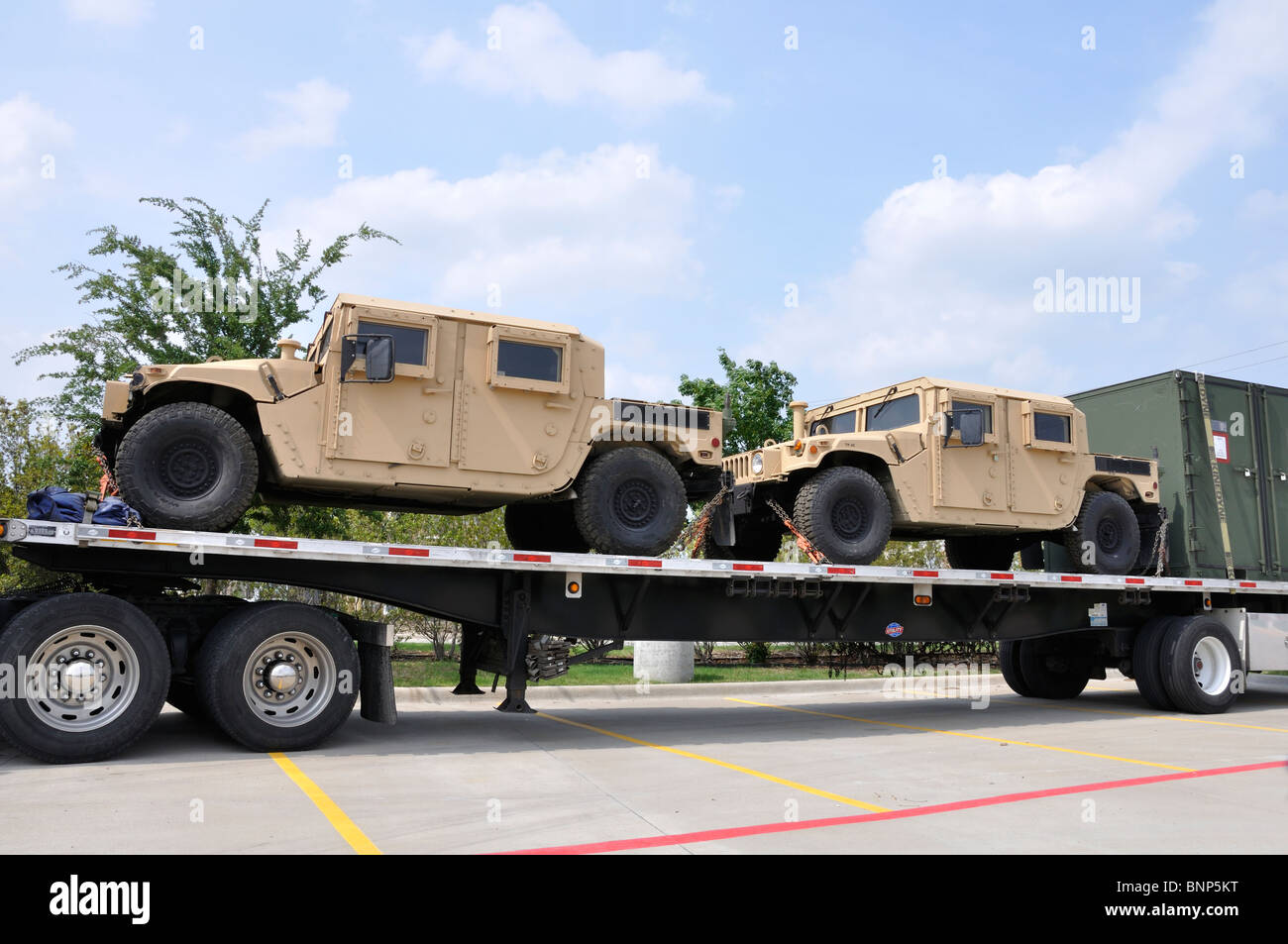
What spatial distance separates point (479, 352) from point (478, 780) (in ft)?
12.0

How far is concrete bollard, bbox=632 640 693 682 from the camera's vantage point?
15.8m

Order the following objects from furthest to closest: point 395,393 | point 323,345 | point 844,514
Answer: point 844,514 → point 323,345 → point 395,393

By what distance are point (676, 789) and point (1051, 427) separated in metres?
7.07

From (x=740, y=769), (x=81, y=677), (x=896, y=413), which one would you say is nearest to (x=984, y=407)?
(x=896, y=413)

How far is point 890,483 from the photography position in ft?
34.6

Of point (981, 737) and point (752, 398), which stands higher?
point (752, 398)

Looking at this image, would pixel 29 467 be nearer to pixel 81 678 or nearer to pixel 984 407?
pixel 81 678

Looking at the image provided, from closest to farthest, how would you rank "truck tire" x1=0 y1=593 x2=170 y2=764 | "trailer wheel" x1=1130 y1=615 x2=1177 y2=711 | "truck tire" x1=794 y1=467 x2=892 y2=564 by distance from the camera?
"truck tire" x1=0 y1=593 x2=170 y2=764
"truck tire" x1=794 y1=467 x2=892 y2=564
"trailer wheel" x1=1130 y1=615 x2=1177 y2=711

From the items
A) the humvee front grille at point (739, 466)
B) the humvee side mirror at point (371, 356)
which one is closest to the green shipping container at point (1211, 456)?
the humvee front grille at point (739, 466)

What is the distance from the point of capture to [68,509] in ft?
24.2

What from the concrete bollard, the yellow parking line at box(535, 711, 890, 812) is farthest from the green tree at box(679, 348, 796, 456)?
the yellow parking line at box(535, 711, 890, 812)

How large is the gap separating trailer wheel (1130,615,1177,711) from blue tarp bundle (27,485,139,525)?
1136 cm

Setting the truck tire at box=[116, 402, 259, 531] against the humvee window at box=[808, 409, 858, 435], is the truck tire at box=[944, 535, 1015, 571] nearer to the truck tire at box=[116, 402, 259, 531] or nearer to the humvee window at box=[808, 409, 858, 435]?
the humvee window at box=[808, 409, 858, 435]
